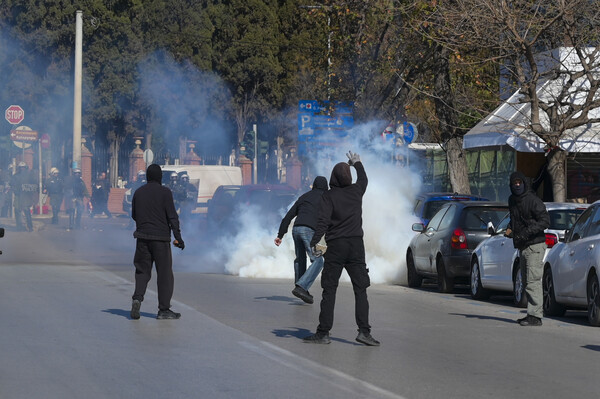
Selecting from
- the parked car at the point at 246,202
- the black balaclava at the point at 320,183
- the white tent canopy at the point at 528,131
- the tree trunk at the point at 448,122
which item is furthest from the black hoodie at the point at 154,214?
the tree trunk at the point at 448,122

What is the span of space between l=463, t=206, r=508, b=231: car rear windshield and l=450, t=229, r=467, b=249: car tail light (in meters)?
0.15

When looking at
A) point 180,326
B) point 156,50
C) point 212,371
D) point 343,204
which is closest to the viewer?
point 212,371

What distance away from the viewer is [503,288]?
672 inches

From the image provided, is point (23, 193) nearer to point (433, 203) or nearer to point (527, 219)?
point (433, 203)

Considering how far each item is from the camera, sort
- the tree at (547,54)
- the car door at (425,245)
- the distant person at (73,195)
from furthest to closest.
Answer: the distant person at (73,195) < the tree at (547,54) < the car door at (425,245)

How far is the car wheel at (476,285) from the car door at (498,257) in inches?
9.1

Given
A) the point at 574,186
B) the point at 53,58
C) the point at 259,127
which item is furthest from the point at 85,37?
the point at 574,186

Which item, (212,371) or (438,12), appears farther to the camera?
(438,12)

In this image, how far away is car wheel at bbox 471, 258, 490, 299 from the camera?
17891mm

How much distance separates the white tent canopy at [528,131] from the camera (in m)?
22.9

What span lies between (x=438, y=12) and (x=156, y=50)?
36.5m

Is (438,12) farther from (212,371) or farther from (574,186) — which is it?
(212,371)

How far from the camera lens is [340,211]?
454 inches

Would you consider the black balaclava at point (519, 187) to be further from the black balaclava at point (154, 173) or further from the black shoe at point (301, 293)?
the black balaclava at point (154, 173)
